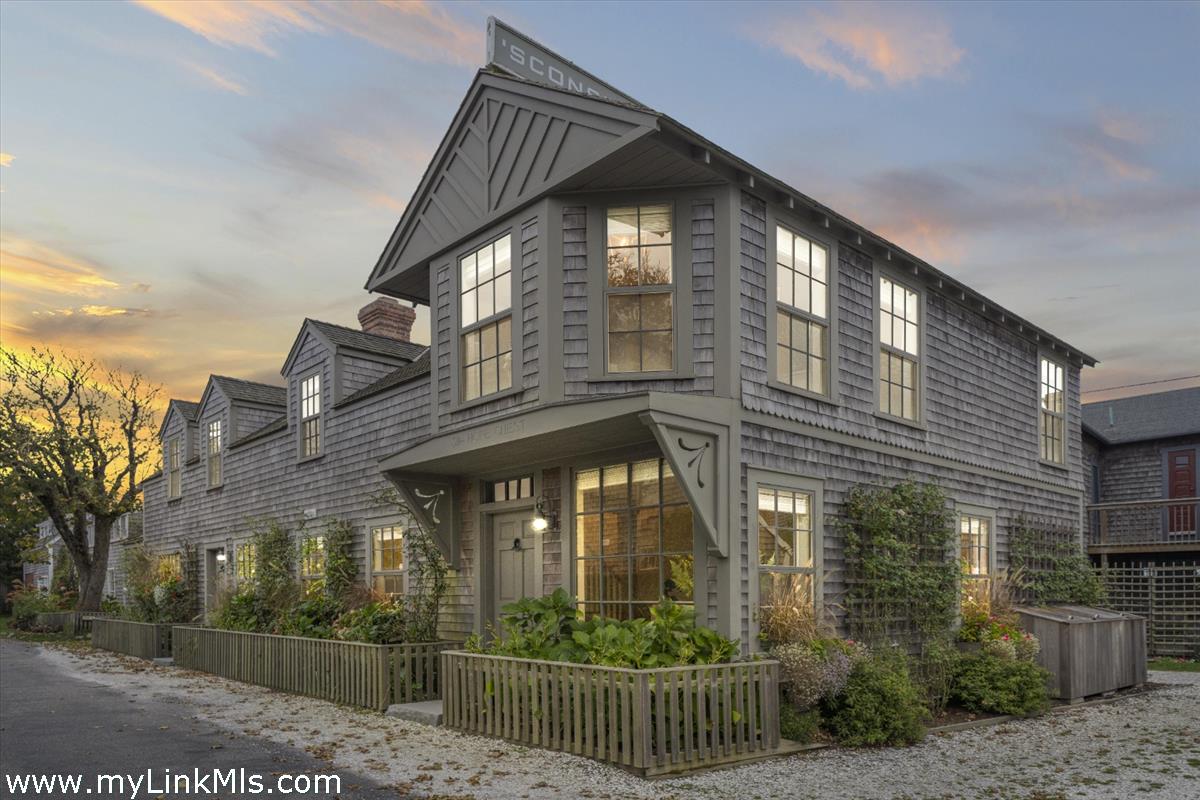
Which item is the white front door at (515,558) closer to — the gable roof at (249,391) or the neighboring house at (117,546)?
the gable roof at (249,391)

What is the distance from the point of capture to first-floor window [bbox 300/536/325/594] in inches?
685

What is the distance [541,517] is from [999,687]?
592 cm

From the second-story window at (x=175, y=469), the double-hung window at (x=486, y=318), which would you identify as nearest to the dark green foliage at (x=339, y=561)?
the double-hung window at (x=486, y=318)

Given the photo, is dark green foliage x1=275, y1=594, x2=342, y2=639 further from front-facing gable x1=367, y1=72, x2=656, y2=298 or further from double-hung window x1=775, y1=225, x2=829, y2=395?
double-hung window x1=775, y1=225, x2=829, y2=395

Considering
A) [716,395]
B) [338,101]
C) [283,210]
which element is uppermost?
[338,101]

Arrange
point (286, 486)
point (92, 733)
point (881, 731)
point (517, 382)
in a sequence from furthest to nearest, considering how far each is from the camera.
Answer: point (286, 486) → point (517, 382) → point (92, 733) → point (881, 731)

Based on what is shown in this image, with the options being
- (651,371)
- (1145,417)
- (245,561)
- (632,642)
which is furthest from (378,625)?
(1145,417)

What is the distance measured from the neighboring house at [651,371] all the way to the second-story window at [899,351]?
4cm

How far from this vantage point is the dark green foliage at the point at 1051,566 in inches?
609

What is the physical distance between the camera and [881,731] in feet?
31.9

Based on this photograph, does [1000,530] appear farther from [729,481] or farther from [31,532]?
[31,532]

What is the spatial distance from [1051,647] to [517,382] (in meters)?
8.02

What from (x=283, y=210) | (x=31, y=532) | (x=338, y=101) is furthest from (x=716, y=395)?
(x=31, y=532)

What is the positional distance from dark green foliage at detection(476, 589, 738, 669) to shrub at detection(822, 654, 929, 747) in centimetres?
140
